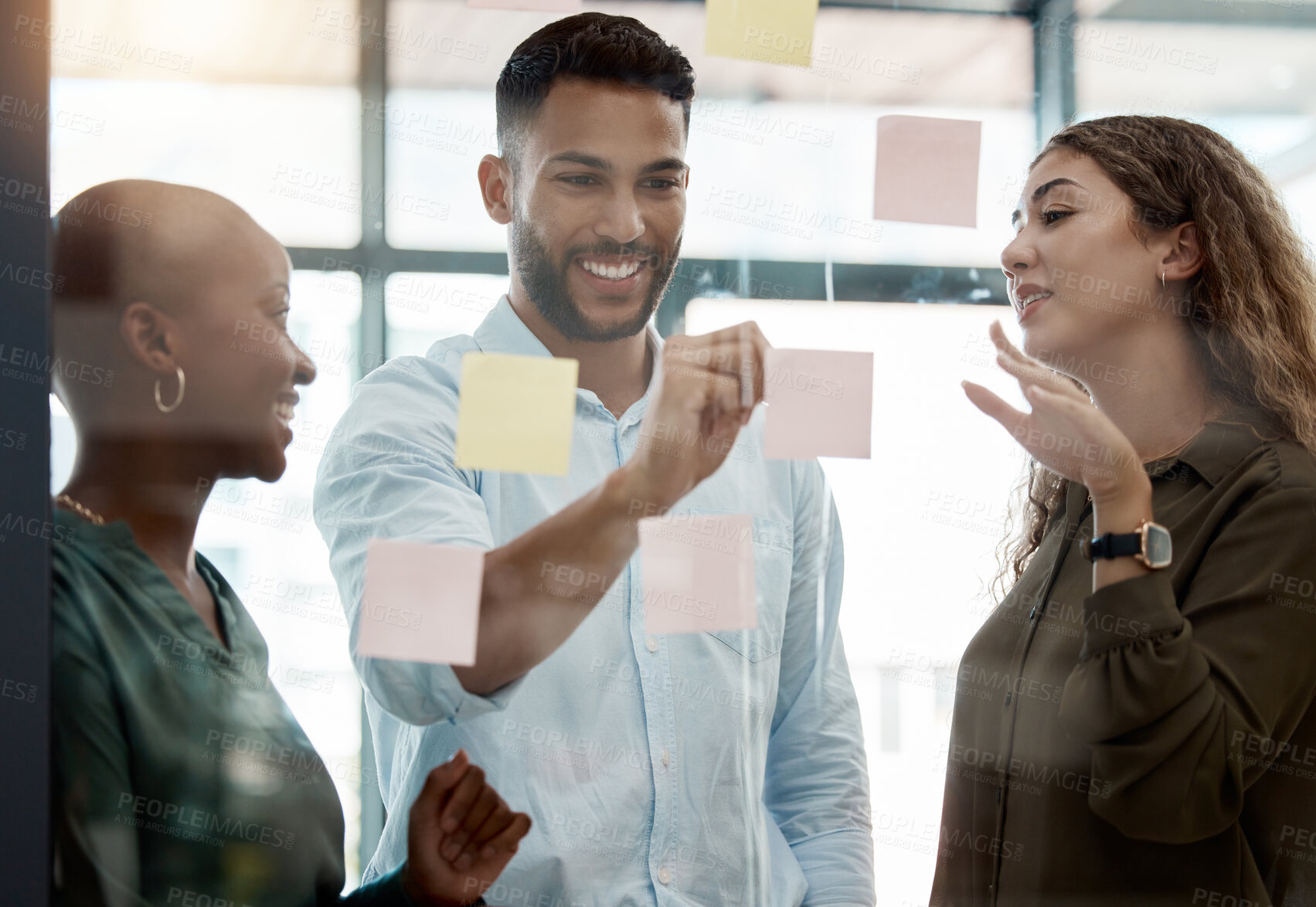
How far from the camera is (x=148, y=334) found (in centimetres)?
84

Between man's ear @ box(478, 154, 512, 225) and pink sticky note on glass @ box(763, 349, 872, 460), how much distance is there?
11.1 inches

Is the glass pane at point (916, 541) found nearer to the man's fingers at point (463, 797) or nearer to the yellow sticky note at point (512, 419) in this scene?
the yellow sticky note at point (512, 419)

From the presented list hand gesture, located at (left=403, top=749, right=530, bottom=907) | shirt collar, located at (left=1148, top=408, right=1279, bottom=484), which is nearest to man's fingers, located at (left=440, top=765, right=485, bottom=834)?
hand gesture, located at (left=403, top=749, right=530, bottom=907)

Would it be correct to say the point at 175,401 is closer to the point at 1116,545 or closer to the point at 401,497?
the point at 401,497

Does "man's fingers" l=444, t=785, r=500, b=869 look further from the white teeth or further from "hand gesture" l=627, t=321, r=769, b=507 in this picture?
the white teeth

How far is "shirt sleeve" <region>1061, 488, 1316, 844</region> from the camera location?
2.71 ft

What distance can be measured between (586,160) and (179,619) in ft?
1.81

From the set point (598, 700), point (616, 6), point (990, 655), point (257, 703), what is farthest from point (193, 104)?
point (990, 655)

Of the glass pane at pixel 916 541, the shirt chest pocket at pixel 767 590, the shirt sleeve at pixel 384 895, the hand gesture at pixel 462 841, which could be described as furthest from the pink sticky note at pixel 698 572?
the shirt sleeve at pixel 384 895

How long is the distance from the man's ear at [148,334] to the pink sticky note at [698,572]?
0.45 meters

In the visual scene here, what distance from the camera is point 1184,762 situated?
2.71 ft

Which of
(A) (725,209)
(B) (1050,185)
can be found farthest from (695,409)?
(B) (1050,185)

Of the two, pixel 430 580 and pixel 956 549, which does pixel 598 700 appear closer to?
pixel 430 580

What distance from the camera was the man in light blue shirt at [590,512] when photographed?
2.74 ft
